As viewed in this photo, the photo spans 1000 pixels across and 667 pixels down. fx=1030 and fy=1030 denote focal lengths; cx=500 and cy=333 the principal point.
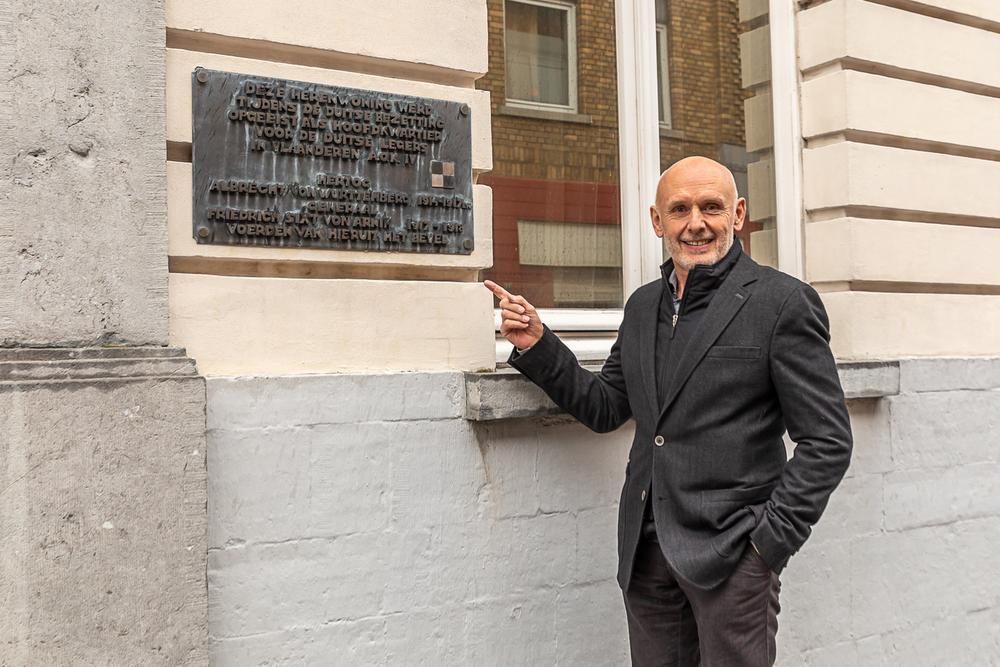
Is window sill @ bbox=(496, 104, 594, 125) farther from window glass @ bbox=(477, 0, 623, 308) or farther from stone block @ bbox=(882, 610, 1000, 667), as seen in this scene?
stone block @ bbox=(882, 610, 1000, 667)

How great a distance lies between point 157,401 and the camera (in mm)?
3316

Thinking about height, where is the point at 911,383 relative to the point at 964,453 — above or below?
above

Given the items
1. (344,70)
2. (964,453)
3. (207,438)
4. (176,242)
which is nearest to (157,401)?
(207,438)

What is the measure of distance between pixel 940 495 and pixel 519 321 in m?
2.90

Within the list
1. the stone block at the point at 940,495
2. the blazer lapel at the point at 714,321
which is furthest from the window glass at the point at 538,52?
the stone block at the point at 940,495

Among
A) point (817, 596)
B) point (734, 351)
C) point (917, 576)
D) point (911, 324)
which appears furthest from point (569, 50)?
point (917, 576)

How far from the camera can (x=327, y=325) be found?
3.81 meters

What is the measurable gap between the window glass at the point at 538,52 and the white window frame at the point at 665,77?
55 cm

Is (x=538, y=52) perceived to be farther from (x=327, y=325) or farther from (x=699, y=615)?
(x=699, y=615)

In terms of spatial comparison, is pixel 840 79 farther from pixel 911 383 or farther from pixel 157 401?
pixel 157 401

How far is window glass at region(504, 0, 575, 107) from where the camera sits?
4.79 metres

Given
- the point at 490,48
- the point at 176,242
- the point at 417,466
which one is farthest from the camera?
the point at 490,48

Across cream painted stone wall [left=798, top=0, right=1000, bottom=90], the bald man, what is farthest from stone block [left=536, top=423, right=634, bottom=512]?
cream painted stone wall [left=798, top=0, right=1000, bottom=90]

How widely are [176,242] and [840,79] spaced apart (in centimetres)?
346
